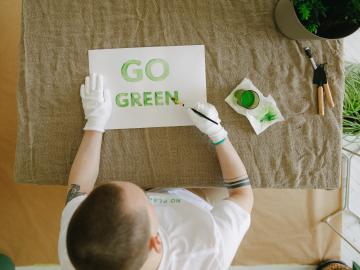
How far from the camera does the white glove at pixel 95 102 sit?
76 centimetres

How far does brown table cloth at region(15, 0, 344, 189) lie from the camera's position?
0.80 metres

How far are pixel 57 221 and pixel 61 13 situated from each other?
0.79 m

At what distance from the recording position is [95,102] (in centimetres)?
76

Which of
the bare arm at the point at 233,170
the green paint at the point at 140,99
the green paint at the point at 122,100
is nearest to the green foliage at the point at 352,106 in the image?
the bare arm at the point at 233,170

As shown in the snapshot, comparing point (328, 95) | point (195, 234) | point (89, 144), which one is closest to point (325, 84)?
point (328, 95)

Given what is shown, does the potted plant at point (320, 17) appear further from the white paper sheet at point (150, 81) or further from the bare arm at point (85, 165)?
the bare arm at point (85, 165)

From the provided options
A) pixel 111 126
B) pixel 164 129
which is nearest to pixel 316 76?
pixel 164 129

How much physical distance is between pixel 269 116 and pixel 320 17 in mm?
264

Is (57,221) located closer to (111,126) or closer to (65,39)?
(111,126)

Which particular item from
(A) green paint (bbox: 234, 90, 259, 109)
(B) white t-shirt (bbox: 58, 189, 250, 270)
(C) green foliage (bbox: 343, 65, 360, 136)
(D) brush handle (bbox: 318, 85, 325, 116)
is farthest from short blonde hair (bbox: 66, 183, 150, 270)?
(C) green foliage (bbox: 343, 65, 360, 136)

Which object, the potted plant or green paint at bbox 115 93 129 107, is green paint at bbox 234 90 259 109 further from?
green paint at bbox 115 93 129 107

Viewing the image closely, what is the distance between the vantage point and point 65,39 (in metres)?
0.81

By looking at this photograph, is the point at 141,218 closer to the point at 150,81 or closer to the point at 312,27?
the point at 150,81

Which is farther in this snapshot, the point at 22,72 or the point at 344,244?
the point at 344,244
